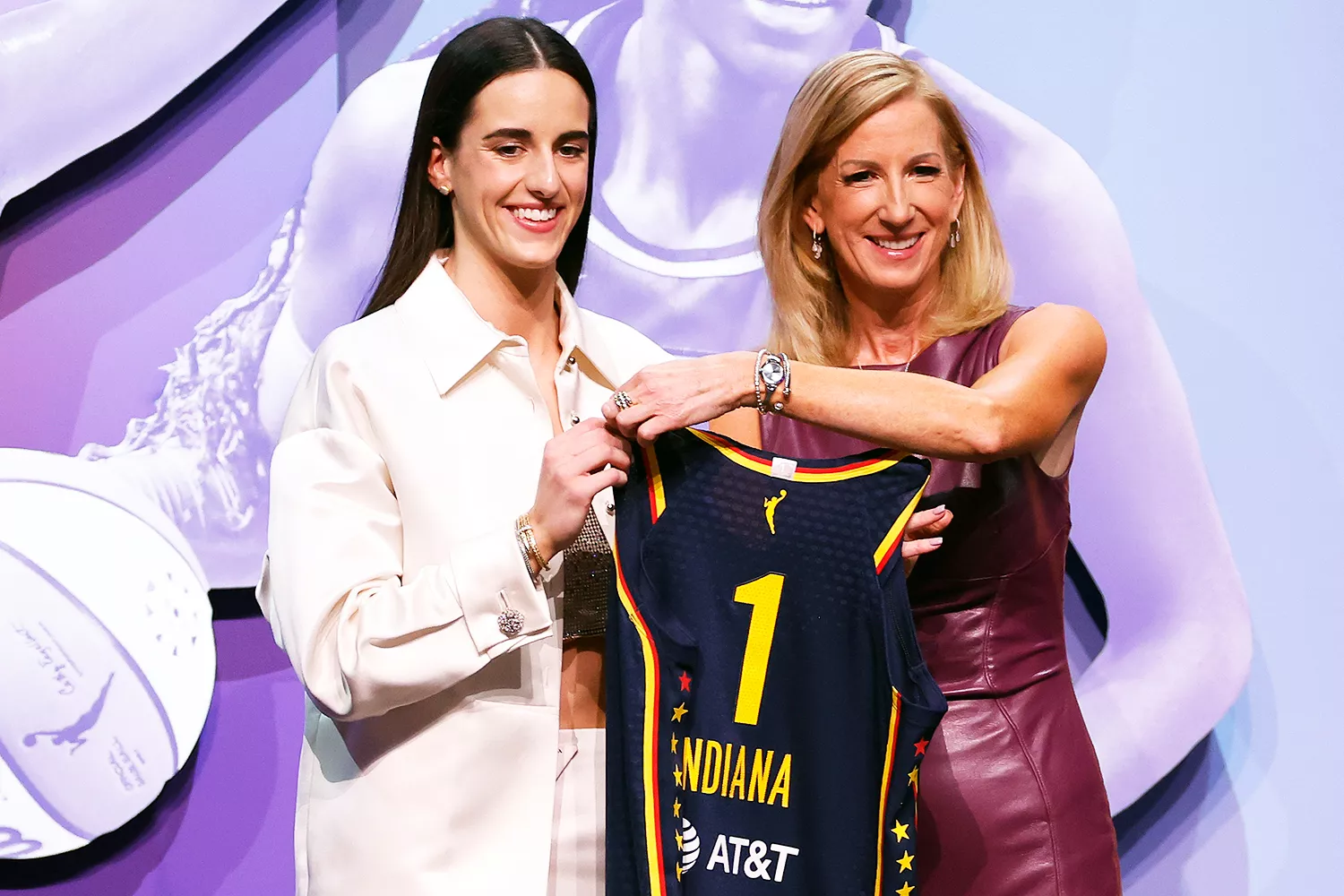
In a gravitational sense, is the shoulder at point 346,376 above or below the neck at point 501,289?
below

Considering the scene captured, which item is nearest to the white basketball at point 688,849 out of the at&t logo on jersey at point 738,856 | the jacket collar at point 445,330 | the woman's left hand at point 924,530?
the at&t logo on jersey at point 738,856

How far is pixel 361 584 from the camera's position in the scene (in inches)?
Answer: 64.2

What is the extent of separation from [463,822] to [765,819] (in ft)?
1.35

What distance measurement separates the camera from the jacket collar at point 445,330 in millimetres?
1753

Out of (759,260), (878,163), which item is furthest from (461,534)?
(759,260)

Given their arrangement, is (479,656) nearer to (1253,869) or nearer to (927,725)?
(927,725)

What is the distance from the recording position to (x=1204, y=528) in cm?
284

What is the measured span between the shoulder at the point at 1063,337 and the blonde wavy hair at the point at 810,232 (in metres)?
0.08

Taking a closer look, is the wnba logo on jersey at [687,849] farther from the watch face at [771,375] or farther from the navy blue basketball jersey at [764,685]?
the watch face at [771,375]

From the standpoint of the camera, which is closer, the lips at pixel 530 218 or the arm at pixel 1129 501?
the lips at pixel 530 218

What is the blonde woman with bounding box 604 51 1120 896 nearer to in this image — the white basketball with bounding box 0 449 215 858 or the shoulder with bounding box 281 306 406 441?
the shoulder with bounding box 281 306 406 441

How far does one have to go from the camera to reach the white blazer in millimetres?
1579

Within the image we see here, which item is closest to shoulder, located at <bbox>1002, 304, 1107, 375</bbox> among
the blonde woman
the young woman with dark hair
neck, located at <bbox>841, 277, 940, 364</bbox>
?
the blonde woman
